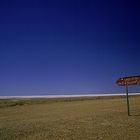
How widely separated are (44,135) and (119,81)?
8.42m

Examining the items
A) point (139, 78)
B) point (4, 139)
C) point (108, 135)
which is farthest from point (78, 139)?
point (139, 78)

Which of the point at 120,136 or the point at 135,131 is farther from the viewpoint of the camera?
the point at 135,131

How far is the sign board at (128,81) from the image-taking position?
17.0 m

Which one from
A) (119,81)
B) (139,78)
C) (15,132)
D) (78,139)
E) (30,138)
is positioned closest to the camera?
(78,139)

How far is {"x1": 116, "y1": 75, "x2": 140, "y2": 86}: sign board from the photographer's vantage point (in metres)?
17.0

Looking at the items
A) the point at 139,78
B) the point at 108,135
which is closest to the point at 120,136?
the point at 108,135

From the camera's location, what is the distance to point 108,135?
10.6 m

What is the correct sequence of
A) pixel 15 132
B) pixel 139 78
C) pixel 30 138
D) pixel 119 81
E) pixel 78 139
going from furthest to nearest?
pixel 119 81, pixel 139 78, pixel 15 132, pixel 30 138, pixel 78 139

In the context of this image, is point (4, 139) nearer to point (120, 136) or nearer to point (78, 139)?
point (78, 139)

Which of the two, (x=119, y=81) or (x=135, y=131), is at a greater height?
(x=119, y=81)

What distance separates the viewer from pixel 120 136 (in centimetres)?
1029

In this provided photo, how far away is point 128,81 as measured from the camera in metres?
17.7

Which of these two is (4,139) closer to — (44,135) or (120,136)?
(44,135)

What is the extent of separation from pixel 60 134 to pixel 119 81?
806 centimetres
